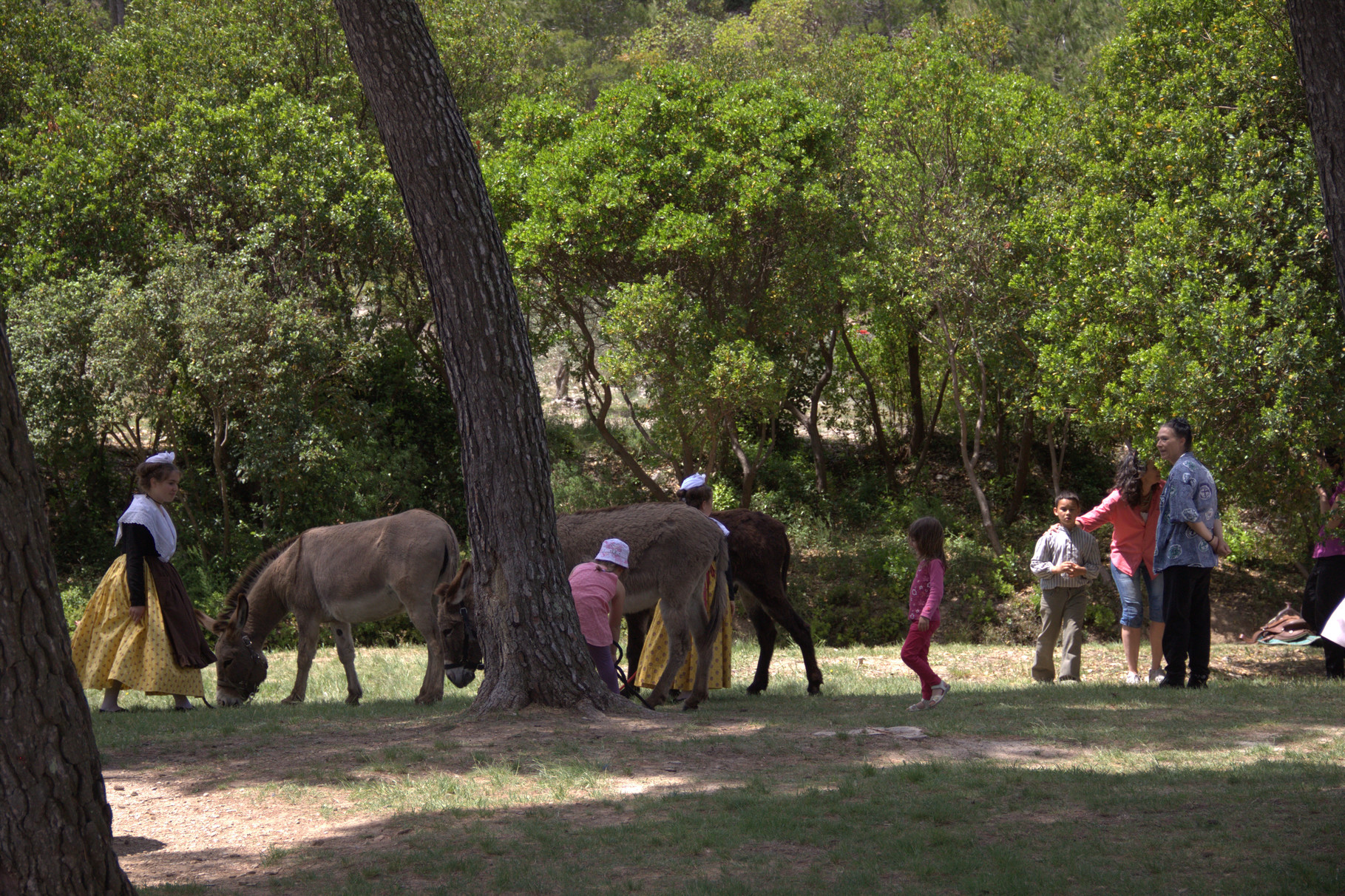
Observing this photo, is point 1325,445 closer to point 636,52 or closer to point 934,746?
point 934,746

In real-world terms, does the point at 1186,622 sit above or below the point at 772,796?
above

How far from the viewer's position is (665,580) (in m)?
8.34

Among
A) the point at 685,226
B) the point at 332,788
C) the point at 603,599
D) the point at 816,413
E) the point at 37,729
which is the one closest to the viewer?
the point at 37,729

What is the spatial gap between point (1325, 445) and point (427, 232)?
10.3m

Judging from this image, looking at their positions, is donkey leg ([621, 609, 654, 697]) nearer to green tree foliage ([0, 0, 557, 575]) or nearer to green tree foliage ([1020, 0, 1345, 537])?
green tree foliage ([1020, 0, 1345, 537])

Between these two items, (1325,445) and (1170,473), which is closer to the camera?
(1170,473)

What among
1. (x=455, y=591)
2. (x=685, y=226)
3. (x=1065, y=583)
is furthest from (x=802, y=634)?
(x=685, y=226)

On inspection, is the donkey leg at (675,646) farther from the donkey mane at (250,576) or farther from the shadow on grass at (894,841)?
the donkey mane at (250,576)

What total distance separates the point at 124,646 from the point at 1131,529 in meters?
8.05

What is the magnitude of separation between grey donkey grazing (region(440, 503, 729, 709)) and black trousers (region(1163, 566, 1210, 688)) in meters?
3.38

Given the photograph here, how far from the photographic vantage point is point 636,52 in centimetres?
3344

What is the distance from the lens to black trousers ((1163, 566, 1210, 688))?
8.34 metres

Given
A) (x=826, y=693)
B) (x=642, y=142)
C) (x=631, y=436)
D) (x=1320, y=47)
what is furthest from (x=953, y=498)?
(x=1320, y=47)

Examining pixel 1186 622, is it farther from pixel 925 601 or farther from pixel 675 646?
pixel 675 646
